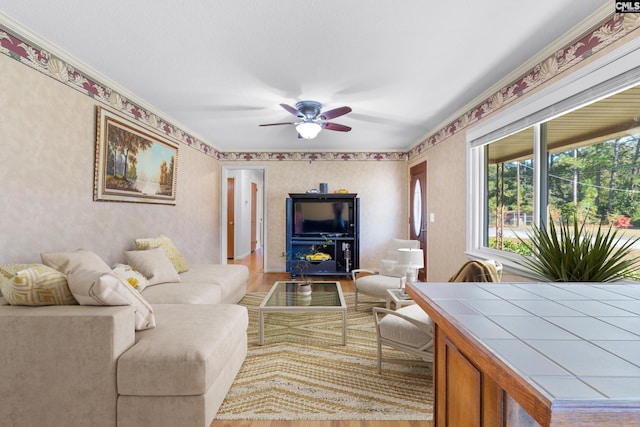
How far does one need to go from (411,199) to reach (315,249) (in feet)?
6.51

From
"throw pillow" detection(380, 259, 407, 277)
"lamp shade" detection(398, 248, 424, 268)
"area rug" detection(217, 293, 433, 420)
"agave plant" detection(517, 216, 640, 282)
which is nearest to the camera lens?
"agave plant" detection(517, 216, 640, 282)

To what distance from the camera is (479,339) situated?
0.65m

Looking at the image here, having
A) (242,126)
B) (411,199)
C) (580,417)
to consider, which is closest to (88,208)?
(242,126)

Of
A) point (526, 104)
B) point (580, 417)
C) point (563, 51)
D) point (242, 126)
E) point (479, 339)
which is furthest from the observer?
point (242, 126)

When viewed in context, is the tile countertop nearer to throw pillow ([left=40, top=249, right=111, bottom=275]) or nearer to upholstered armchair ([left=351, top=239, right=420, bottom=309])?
upholstered armchair ([left=351, top=239, right=420, bottom=309])

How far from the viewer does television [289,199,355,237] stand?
579cm

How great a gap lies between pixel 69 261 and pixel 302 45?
7.41ft

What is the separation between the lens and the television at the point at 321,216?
579 cm

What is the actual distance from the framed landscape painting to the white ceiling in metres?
0.42

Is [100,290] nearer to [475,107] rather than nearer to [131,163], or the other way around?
[131,163]

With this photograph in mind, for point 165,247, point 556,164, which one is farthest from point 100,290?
point 556,164

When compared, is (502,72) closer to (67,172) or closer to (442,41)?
(442,41)

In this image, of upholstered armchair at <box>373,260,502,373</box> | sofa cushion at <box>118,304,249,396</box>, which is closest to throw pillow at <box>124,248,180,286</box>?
sofa cushion at <box>118,304,249,396</box>

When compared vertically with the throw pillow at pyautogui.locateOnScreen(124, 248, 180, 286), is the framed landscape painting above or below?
above
